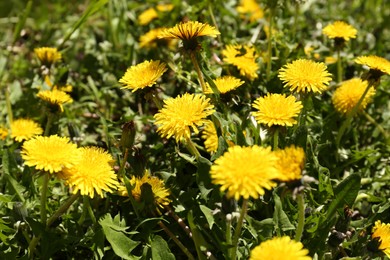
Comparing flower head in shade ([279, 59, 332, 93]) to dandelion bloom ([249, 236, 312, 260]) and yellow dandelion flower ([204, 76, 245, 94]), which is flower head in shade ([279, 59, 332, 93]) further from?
dandelion bloom ([249, 236, 312, 260])

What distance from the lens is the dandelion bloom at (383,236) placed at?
1588 millimetres

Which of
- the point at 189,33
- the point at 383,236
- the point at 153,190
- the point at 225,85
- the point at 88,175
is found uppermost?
the point at 189,33

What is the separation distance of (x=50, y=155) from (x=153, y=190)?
380mm

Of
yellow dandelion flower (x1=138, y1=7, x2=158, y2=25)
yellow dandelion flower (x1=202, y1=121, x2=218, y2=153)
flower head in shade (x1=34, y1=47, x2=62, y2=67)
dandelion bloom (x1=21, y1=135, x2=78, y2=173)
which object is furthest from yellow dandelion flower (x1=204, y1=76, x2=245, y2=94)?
yellow dandelion flower (x1=138, y1=7, x2=158, y2=25)

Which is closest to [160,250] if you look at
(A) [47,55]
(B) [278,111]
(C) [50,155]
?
(C) [50,155]

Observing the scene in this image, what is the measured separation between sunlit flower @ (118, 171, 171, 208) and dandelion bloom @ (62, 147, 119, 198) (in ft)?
0.48

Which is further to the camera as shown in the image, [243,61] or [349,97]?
[243,61]

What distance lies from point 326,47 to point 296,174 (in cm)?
151

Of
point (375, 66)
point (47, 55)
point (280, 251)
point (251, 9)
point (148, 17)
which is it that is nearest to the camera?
point (280, 251)

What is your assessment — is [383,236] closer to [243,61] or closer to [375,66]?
[375,66]

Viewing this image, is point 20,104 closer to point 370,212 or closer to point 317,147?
point 317,147

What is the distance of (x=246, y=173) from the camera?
1289 millimetres

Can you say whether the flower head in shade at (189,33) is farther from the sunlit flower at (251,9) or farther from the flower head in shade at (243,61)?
the sunlit flower at (251,9)

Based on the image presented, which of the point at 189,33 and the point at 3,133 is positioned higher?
the point at 189,33
